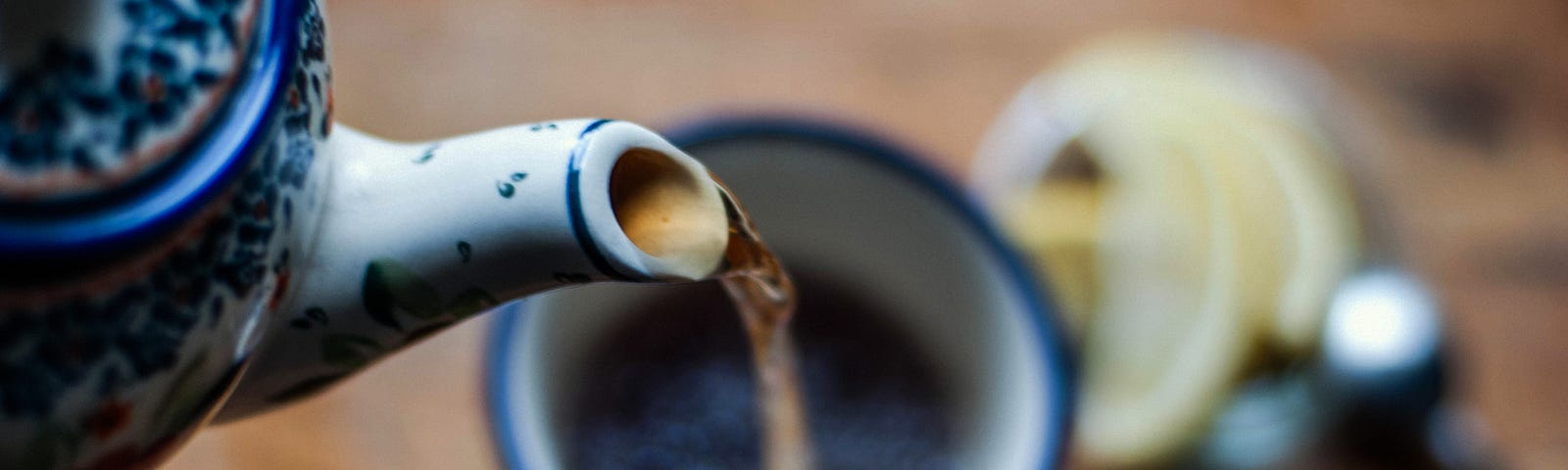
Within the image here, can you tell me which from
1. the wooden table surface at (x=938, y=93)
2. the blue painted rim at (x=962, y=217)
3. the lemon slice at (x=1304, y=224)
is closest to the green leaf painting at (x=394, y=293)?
the blue painted rim at (x=962, y=217)

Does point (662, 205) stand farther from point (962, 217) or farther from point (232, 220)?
point (962, 217)

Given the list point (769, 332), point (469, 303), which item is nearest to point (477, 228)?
point (469, 303)

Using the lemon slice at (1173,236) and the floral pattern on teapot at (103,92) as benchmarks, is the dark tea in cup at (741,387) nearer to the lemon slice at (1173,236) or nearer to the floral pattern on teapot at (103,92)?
the lemon slice at (1173,236)

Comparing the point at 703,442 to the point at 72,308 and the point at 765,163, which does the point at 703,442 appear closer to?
the point at 765,163

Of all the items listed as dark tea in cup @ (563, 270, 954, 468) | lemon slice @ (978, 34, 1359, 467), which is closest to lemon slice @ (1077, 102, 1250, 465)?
lemon slice @ (978, 34, 1359, 467)

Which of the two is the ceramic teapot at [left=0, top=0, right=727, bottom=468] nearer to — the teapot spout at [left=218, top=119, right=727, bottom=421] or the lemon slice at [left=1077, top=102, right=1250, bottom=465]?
the teapot spout at [left=218, top=119, right=727, bottom=421]

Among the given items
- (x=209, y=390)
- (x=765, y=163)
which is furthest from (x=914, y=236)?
(x=209, y=390)
